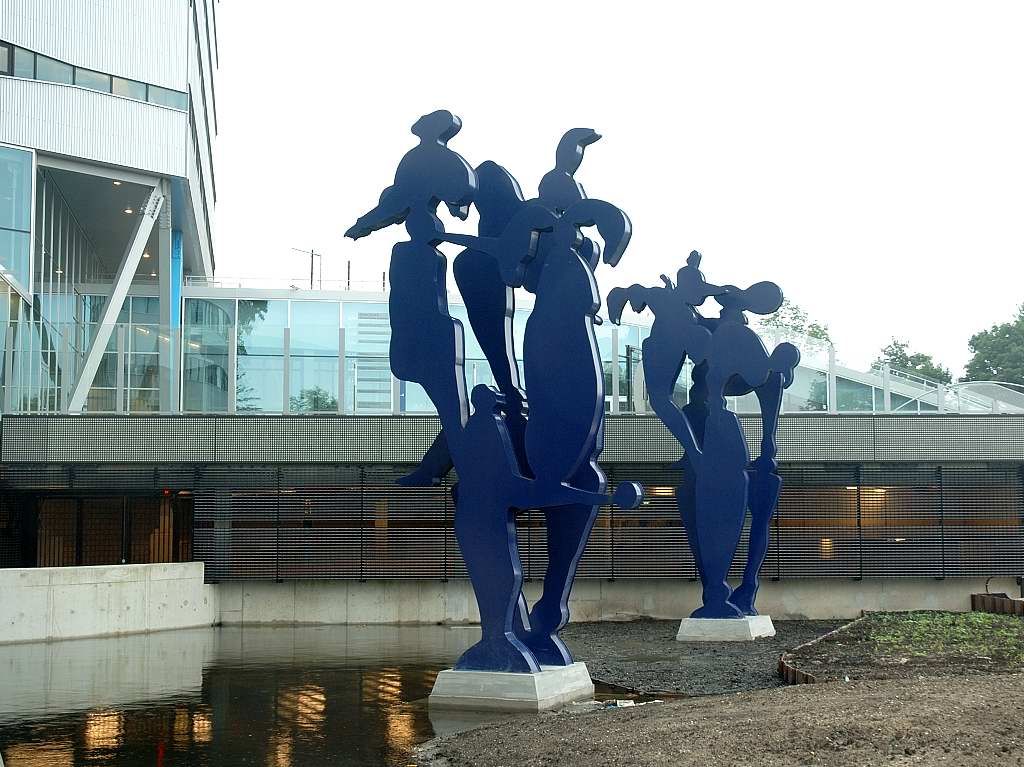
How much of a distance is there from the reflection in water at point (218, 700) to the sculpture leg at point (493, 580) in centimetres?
78

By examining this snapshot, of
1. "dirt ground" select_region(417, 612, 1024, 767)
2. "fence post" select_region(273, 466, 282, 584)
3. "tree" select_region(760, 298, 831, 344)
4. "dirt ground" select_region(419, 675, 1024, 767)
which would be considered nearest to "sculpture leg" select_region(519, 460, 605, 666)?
"dirt ground" select_region(417, 612, 1024, 767)

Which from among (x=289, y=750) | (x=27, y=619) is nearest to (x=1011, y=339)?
(x=27, y=619)

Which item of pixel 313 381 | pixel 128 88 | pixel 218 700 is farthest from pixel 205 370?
pixel 218 700

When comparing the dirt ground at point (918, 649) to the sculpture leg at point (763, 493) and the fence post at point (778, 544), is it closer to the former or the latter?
the sculpture leg at point (763, 493)

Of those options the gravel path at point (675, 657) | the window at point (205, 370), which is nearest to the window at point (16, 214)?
the window at point (205, 370)

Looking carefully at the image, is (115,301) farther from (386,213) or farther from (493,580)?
(493,580)

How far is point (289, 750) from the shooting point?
8844mm

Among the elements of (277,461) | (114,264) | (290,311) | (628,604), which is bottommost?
(628,604)

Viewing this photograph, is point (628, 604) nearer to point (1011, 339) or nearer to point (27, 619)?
point (27, 619)

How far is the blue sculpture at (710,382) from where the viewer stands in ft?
55.0

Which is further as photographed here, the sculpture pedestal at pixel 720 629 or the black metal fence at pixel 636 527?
the black metal fence at pixel 636 527

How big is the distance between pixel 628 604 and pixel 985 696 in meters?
13.8

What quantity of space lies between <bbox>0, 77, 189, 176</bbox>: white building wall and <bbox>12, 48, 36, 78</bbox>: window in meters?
0.21

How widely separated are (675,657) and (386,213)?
21.8 feet
